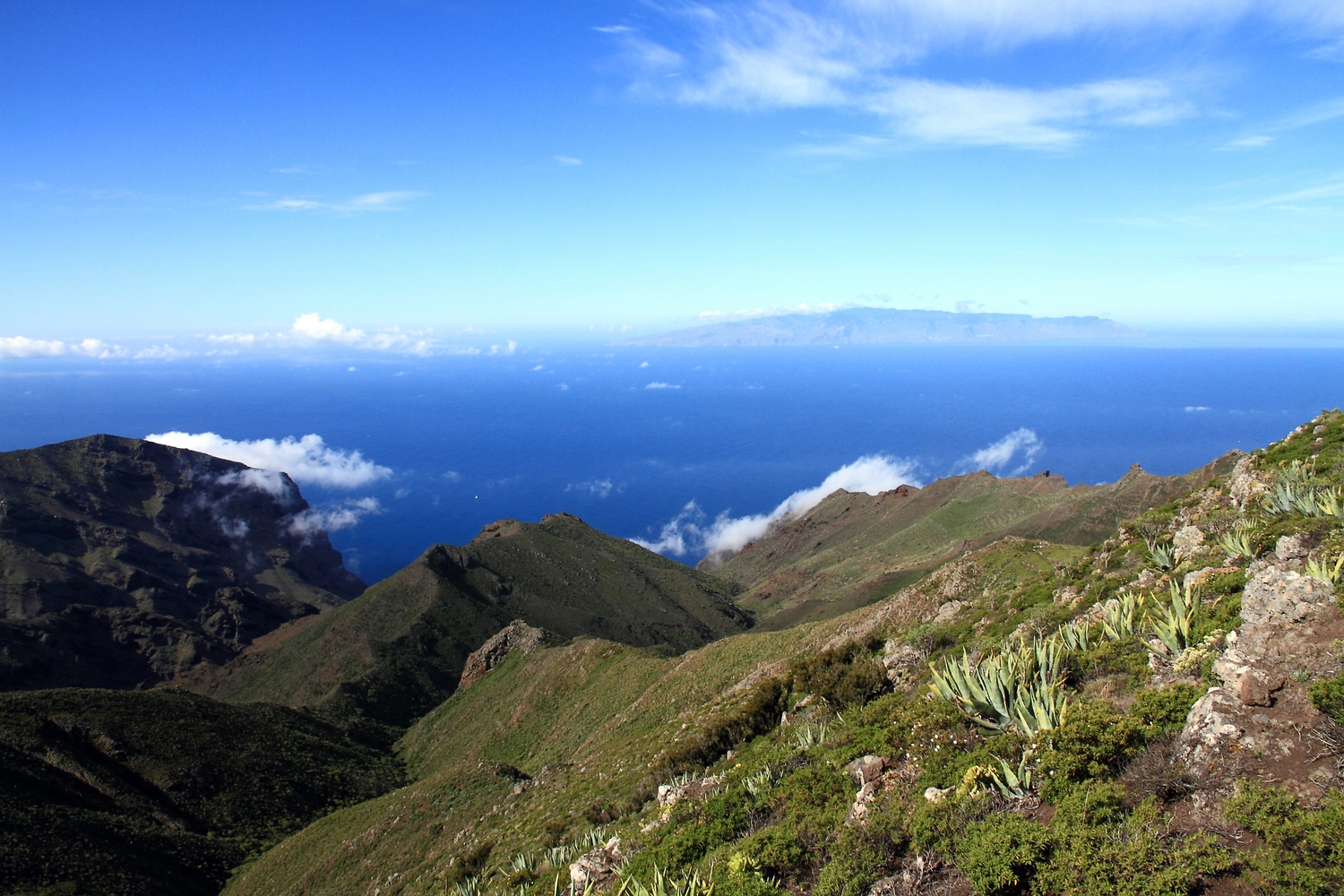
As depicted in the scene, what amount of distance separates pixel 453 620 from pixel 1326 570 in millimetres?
84848

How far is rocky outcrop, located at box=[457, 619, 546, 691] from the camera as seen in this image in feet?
216

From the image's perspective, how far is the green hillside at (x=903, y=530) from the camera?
246ft

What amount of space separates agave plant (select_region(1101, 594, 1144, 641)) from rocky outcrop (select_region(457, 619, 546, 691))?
2329 inches

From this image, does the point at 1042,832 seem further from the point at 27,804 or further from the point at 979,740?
the point at 27,804

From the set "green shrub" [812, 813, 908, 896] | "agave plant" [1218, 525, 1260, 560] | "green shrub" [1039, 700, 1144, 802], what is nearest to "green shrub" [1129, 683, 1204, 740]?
"green shrub" [1039, 700, 1144, 802]

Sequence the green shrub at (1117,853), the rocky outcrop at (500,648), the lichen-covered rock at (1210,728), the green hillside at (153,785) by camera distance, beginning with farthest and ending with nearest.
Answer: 1. the rocky outcrop at (500,648)
2. the green hillside at (153,785)
3. the lichen-covered rock at (1210,728)
4. the green shrub at (1117,853)

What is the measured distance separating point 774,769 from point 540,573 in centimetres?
9129

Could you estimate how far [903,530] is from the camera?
11688cm

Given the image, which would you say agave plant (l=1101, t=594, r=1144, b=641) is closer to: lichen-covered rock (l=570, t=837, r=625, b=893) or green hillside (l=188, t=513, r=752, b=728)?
lichen-covered rock (l=570, t=837, r=625, b=893)

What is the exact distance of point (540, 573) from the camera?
99.8 meters

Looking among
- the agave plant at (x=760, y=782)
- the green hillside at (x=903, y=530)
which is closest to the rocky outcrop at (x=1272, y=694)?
the agave plant at (x=760, y=782)

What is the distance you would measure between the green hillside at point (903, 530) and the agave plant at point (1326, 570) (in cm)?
3453

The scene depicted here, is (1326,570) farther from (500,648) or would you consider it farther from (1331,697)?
(500,648)

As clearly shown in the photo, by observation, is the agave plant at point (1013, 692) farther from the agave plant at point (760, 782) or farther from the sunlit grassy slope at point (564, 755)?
the sunlit grassy slope at point (564, 755)
